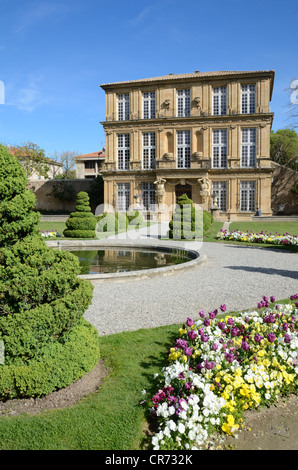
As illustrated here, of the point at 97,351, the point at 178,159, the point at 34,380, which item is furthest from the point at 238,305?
the point at 178,159

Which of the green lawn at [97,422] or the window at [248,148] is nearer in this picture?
the green lawn at [97,422]

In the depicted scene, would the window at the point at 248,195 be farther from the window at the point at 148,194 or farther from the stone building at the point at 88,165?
the stone building at the point at 88,165

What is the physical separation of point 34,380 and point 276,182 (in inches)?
1384

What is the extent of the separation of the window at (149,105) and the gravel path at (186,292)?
25.3 meters

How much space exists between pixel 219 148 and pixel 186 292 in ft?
88.0

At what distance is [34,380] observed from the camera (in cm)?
309

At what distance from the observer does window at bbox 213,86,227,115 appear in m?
31.5

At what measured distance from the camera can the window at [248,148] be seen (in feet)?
102

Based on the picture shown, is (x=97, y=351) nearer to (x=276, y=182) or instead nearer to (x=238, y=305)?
(x=238, y=305)

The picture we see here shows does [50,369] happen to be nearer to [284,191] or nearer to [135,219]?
[135,219]

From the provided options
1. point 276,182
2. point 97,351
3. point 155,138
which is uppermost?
point 155,138

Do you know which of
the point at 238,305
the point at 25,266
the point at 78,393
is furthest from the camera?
the point at 238,305

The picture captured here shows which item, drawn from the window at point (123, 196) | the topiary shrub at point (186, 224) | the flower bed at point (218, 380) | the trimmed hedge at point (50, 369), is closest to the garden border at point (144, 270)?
the topiary shrub at point (186, 224)

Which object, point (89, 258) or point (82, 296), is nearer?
point (82, 296)
